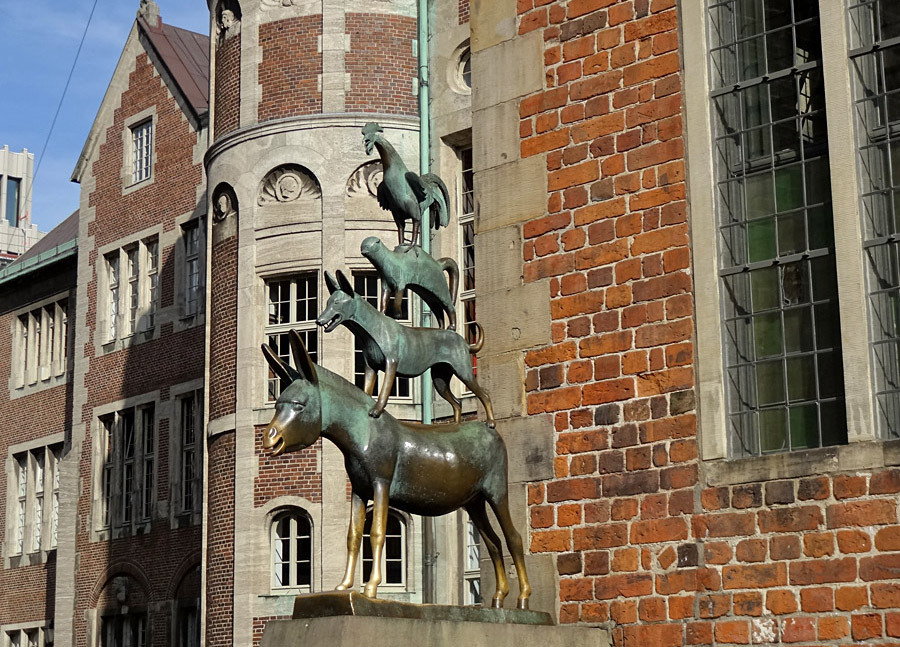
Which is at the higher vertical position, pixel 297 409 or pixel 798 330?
pixel 798 330

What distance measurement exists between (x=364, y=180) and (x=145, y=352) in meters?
9.23

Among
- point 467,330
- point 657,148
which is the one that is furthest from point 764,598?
point 467,330

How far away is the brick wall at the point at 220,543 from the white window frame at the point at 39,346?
37.1 ft

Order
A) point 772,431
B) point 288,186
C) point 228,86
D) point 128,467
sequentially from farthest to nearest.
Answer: point 128,467, point 228,86, point 288,186, point 772,431

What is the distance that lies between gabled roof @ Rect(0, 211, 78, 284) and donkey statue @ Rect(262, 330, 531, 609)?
27.4 m

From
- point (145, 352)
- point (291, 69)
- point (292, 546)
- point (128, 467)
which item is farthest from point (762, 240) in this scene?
point (128, 467)

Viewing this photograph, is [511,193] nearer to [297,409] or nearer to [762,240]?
[762,240]

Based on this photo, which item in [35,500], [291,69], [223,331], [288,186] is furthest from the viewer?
[35,500]

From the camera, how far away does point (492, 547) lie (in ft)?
31.3

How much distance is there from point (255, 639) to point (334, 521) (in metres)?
2.40

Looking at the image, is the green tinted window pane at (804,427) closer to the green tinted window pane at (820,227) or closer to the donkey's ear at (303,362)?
the green tinted window pane at (820,227)

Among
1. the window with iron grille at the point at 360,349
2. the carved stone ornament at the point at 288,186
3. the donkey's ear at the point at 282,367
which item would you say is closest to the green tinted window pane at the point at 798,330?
the donkey's ear at the point at 282,367

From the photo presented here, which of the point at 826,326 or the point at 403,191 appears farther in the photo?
the point at 403,191

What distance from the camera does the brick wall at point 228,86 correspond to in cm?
2569
